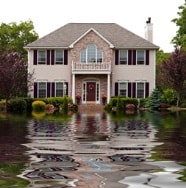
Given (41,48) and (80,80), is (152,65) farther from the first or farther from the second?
(41,48)

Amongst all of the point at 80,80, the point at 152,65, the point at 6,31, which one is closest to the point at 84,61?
the point at 80,80

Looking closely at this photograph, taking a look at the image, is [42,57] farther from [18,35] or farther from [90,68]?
[18,35]

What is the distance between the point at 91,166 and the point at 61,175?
4.02 ft

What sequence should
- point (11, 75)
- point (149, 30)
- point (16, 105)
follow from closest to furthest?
point (16, 105) → point (11, 75) → point (149, 30)

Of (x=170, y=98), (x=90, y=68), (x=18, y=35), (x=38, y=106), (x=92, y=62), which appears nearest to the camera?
(x=38, y=106)

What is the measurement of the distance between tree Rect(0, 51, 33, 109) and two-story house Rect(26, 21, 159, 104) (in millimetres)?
3234

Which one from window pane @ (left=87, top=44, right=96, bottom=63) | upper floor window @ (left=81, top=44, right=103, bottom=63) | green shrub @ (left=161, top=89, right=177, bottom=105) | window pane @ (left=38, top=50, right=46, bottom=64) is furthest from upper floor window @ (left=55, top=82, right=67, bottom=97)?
green shrub @ (left=161, top=89, right=177, bottom=105)

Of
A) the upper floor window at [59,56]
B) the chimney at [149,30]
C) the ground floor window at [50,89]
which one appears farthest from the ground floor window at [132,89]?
the chimney at [149,30]

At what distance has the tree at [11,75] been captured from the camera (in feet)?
135

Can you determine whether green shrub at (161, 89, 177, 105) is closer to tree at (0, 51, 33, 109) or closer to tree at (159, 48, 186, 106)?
tree at (159, 48, 186, 106)

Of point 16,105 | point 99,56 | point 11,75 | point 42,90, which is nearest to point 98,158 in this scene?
point 16,105

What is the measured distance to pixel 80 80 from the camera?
48312mm

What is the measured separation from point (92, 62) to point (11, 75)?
31.2 ft

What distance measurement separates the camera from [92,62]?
47719 mm
